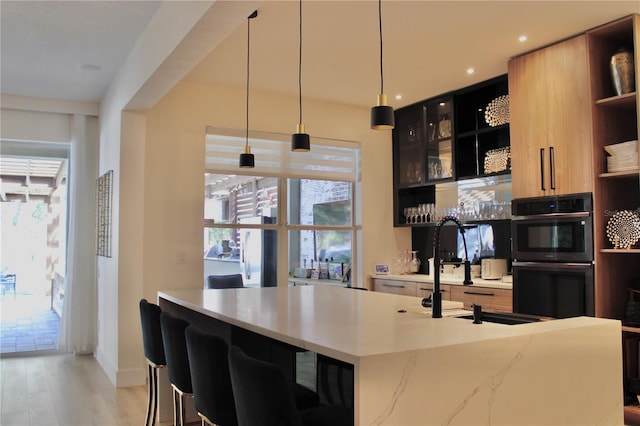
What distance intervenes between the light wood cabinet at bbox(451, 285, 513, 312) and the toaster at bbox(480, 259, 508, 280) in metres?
0.35

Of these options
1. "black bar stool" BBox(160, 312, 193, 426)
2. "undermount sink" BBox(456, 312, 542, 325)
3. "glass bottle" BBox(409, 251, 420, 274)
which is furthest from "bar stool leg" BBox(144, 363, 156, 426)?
"glass bottle" BBox(409, 251, 420, 274)

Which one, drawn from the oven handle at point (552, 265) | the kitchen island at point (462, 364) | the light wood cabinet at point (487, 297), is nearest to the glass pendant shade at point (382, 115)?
the kitchen island at point (462, 364)

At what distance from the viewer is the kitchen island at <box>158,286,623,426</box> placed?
1499mm

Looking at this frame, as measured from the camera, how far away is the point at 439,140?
18.9 ft

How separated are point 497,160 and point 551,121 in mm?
938

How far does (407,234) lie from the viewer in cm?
652

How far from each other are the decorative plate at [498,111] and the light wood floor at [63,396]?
4.01 m

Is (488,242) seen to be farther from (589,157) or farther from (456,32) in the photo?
(456,32)

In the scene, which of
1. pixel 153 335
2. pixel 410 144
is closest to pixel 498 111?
pixel 410 144

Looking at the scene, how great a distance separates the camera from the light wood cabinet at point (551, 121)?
4.02 meters

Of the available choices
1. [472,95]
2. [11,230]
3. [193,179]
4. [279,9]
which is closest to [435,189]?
[472,95]

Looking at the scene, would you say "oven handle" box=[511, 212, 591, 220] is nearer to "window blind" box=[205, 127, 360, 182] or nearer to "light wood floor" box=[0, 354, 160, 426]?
"window blind" box=[205, 127, 360, 182]

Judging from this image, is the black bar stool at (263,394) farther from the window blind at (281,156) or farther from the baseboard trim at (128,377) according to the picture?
the window blind at (281,156)

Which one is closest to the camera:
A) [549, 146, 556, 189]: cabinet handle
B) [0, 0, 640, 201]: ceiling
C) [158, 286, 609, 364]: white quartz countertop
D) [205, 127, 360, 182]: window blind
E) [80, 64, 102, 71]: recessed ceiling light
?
[158, 286, 609, 364]: white quartz countertop
